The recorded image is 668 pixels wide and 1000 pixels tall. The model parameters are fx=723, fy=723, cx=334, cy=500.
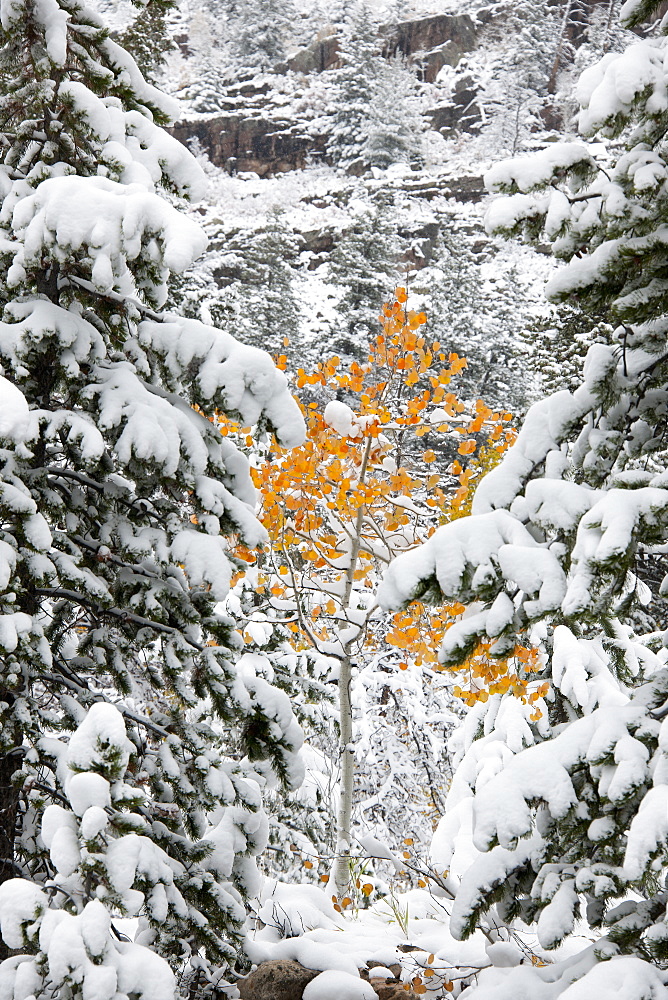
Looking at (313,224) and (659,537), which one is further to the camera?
(313,224)

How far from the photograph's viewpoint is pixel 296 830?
707 cm

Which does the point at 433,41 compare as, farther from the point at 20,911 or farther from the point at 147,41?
the point at 20,911

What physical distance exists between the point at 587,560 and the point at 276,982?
2.87 m

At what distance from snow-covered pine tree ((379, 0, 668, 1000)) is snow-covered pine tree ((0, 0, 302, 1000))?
112 cm

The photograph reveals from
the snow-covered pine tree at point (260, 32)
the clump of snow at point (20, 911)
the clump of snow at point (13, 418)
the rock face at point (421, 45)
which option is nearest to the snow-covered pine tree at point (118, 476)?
the clump of snow at point (13, 418)

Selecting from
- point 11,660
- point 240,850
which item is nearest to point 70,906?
point 11,660

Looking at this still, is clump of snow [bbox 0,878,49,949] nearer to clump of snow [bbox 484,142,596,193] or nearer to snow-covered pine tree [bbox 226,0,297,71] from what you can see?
clump of snow [bbox 484,142,596,193]

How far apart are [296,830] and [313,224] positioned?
34.7m

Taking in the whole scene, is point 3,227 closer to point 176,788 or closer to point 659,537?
point 176,788

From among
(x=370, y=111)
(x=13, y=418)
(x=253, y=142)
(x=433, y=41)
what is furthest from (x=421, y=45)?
(x=13, y=418)

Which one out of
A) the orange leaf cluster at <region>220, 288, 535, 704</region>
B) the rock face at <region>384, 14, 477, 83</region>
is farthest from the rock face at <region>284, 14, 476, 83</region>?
the orange leaf cluster at <region>220, 288, 535, 704</region>

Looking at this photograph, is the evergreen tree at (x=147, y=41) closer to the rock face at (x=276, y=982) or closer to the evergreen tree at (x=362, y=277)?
the rock face at (x=276, y=982)

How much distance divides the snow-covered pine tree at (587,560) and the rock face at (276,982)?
1.56m

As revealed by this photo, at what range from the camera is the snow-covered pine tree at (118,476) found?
2623 mm
